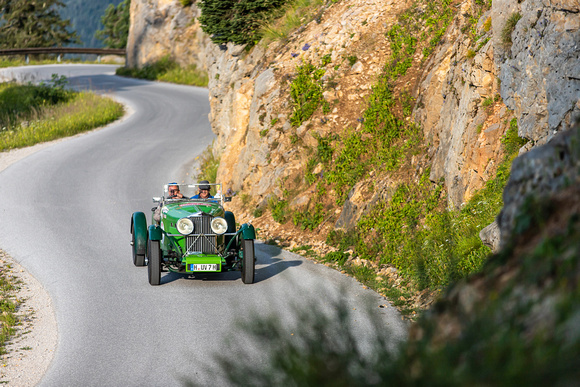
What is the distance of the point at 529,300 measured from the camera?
296cm

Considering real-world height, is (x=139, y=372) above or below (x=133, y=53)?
below

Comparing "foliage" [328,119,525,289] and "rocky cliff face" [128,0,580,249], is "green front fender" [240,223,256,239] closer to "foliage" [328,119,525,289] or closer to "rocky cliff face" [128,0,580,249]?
"foliage" [328,119,525,289]

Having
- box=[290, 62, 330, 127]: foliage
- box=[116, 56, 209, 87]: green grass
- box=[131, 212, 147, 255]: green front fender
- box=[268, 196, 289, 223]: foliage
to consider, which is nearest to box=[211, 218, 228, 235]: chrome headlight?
box=[131, 212, 147, 255]: green front fender

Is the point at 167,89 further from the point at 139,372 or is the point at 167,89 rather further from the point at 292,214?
the point at 139,372

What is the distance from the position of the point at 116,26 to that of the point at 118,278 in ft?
212

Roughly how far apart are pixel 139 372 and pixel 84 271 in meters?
4.88

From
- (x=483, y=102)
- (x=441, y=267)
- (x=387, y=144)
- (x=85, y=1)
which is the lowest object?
(x=441, y=267)

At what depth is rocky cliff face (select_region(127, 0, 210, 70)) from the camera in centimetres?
3688

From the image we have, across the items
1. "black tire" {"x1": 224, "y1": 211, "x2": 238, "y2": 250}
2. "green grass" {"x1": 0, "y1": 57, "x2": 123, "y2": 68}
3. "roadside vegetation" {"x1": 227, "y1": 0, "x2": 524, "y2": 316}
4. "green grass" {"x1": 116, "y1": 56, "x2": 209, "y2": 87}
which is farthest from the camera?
"green grass" {"x1": 0, "y1": 57, "x2": 123, "y2": 68}

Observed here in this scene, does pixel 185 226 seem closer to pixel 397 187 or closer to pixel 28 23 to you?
pixel 397 187

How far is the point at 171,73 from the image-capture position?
1463 inches

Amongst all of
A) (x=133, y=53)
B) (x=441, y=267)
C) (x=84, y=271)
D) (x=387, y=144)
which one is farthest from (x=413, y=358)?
(x=133, y=53)

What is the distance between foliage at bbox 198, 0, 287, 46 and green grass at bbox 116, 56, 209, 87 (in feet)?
52.0

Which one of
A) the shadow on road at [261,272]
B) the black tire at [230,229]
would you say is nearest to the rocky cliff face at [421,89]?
the shadow on road at [261,272]
